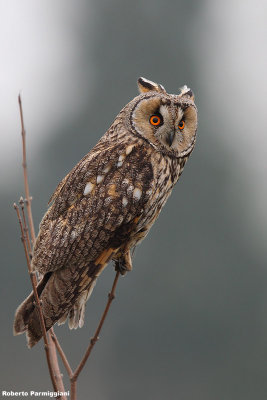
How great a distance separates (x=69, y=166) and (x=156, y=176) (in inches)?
996

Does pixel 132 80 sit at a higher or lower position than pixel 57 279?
higher

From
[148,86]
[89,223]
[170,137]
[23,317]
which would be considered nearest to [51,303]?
[23,317]

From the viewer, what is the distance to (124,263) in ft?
10.7

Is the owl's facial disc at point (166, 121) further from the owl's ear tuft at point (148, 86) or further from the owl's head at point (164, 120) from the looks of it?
the owl's ear tuft at point (148, 86)

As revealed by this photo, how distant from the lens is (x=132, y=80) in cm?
4016

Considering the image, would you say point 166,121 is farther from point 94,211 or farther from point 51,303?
point 51,303

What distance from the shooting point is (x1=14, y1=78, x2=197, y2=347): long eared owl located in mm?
3096

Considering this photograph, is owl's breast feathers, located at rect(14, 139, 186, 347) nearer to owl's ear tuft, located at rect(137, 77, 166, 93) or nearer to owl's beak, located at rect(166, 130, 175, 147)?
owl's beak, located at rect(166, 130, 175, 147)

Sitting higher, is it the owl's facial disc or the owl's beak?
the owl's facial disc

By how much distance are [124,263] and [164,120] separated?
2.13 ft

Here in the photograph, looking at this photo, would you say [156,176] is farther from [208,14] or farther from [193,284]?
[208,14]

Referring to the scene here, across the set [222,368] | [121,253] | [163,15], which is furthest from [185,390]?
[163,15]

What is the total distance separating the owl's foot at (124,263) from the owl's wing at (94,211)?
0.44ft

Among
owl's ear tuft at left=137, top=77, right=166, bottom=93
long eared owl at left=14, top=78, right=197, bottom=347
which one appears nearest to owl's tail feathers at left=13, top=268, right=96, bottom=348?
long eared owl at left=14, top=78, right=197, bottom=347
